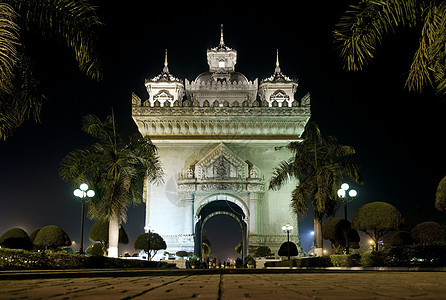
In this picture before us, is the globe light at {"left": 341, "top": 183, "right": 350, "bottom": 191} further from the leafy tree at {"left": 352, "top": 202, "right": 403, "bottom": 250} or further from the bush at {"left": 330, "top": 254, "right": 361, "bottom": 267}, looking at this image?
the leafy tree at {"left": 352, "top": 202, "right": 403, "bottom": 250}

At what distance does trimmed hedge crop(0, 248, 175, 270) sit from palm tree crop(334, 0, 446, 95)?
9.68 meters

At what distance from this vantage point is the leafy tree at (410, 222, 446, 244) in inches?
971

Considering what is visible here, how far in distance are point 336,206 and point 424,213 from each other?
817 inches

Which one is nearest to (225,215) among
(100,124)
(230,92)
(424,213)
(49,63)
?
(230,92)

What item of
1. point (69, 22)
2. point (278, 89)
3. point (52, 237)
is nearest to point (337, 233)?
point (278, 89)

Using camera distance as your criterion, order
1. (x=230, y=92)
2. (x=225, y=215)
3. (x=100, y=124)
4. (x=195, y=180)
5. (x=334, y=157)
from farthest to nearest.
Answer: (x=225, y=215) → (x=230, y=92) → (x=195, y=180) → (x=334, y=157) → (x=100, y=124)

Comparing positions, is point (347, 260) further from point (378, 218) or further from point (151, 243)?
point (151, 243)

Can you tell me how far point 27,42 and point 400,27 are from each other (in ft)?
23.9

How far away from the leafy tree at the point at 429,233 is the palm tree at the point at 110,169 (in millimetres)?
14295

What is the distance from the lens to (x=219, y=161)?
31.8m

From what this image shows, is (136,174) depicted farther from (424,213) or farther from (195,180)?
(424,213)

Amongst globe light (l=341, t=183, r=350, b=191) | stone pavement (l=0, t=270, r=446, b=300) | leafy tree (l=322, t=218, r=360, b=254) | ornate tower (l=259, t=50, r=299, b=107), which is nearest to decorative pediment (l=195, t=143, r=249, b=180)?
leafy tree (l=322, t=218, r=360, b=254)

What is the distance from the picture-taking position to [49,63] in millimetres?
10586

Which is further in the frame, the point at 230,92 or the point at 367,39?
the point at 230,92
